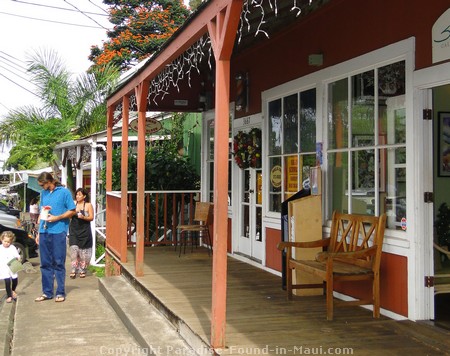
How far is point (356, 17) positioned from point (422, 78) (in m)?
1.22

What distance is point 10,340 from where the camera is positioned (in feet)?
19.2

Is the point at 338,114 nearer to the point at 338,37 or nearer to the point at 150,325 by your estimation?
the point at 338,37

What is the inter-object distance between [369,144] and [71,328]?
373cm

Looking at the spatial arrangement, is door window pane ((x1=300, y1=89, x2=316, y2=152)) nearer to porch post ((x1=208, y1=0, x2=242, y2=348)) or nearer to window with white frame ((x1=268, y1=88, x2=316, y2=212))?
window with white frame ((x1=268, y1=88, x2=316, y2=212))

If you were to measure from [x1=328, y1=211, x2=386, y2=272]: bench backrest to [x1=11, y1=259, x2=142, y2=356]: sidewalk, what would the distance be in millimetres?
2152

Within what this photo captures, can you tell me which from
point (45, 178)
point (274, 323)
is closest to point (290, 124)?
point (274, 323)

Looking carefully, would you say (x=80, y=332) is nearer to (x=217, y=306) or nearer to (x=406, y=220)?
(x=217, y=306)

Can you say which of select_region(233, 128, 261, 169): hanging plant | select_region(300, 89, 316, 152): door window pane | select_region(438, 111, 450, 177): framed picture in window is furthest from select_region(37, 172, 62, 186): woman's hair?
select_region(438, 111, 450, 177): framed picture in window

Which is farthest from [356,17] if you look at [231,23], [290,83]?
[231,23]

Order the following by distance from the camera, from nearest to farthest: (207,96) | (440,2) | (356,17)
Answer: (440,2) → (356,17) → (207,96)

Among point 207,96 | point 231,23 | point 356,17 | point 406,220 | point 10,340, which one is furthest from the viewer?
point 207,96

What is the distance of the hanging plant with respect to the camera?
7.59 meters

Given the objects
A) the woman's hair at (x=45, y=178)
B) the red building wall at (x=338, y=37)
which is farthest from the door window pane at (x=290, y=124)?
the woman's hair at (x=45, y=178)

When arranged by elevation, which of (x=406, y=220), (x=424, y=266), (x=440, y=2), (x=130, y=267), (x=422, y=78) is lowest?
(x=130, y=267)
